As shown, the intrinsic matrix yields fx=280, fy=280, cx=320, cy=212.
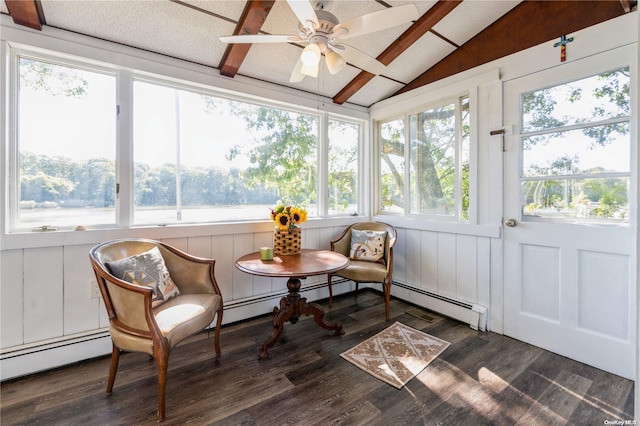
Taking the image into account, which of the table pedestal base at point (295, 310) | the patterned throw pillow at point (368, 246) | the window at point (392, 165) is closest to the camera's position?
the table pedestal base at point (295, 310)

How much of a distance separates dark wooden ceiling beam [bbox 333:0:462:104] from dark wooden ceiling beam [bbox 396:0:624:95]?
1.83ft

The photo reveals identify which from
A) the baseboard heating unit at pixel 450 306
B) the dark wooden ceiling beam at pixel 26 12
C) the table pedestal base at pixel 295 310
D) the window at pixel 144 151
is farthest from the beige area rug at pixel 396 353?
the dark wooden ceiling beam at pixel 26 12

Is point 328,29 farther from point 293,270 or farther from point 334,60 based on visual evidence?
point 293,270

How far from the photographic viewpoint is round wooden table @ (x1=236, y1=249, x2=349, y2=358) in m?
2.01

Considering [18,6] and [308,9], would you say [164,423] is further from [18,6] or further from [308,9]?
[18,6]

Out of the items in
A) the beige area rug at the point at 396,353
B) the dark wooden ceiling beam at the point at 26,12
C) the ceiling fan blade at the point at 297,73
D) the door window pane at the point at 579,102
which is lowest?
the beige area rug at the point at 396,353

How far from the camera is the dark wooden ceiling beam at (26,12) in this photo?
1728 millimetres

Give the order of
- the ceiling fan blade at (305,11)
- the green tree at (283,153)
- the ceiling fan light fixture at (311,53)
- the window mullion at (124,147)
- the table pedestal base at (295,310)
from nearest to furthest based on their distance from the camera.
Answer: the ceiling fan blade at (305,11) → the ceiling fan light fixture at (311,53) → the window mullion at (124,147) → the table pedestal base at (295,310) → the green tree at (283,153)

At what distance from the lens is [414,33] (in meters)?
2.40

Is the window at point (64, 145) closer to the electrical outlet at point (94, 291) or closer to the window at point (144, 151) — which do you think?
the window at point (144, 151)

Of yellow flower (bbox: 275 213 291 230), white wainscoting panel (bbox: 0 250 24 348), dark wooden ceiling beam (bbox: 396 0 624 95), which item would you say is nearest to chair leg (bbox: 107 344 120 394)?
white wainscoting panel (bbox: 0 250 24 348)

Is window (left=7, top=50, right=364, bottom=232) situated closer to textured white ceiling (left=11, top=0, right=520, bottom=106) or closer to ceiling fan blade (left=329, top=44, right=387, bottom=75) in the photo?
textured white ceiling (left=11, top=0, right=520, bottom=106)

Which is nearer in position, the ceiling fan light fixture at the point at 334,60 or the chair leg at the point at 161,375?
the chair leg at the point at 161,375

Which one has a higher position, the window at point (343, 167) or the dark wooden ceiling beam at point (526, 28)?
the dark wooden ceiling beam at point (526, 28)
